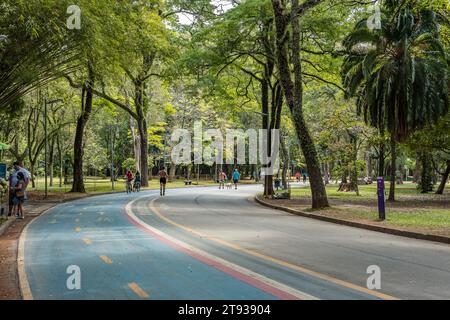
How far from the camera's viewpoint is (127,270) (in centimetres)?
820

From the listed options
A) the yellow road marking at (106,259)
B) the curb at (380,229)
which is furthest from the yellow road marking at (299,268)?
→ the curb at (380,229)

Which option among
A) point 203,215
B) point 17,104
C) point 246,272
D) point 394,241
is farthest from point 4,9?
point 17,104

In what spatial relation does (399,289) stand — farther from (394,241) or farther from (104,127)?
(104,127)

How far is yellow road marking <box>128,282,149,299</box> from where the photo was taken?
6.62 m

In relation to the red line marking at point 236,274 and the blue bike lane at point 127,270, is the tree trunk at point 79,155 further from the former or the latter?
the red line marking at point 236,274

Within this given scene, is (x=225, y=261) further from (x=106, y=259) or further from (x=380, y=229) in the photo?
(x=380, y=229)

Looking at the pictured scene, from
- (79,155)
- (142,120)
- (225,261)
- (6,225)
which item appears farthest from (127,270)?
(142,120)

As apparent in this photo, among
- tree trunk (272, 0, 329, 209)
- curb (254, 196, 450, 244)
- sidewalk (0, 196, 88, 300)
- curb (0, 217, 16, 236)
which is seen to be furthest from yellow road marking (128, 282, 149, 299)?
tree trunk (272, 0, 329, 209)

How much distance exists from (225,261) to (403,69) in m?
18.2

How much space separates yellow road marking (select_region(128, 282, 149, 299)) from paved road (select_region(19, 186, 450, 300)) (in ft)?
0.05

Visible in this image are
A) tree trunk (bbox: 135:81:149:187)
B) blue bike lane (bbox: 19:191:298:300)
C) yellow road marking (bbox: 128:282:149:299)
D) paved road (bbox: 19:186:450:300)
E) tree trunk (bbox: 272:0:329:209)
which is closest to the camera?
yellow road marking (bbox: 128:282:149:299)

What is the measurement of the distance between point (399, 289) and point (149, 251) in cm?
511

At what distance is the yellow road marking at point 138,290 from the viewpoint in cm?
662

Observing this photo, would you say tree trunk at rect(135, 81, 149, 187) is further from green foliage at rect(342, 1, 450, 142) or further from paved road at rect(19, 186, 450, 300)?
paved road at rect(19, 186, 450, 300)
